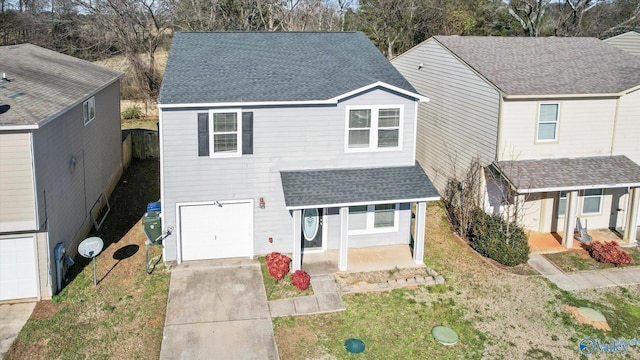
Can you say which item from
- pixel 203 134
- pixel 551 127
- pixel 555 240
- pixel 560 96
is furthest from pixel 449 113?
pixel 203 134

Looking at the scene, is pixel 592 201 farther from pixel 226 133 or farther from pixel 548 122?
pixel 226 133

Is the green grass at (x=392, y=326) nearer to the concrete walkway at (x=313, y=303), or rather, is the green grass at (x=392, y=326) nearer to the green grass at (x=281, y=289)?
the concrete walkway at (x=313, y=303)

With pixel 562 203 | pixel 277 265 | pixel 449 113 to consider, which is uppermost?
pixel 449 113

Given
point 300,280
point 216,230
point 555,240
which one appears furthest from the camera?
point 555,240

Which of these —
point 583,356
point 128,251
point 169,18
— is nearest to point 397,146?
point 583,356

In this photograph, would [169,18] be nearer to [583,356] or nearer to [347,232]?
[347,232]

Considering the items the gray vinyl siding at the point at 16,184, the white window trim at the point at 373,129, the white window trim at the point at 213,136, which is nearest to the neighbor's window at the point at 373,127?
the white window trim at the point at 373,129

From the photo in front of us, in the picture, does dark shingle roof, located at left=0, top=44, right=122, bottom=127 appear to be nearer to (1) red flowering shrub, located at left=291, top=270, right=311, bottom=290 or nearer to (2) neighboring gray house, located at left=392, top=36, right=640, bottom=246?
(1) red flowering shrub, located at left=291, top=270, right=311, bottom=290
